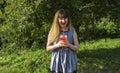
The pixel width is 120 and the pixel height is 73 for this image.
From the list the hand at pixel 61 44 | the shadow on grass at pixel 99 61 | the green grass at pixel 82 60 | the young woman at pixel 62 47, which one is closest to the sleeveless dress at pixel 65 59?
the young woman at pixel 62 47

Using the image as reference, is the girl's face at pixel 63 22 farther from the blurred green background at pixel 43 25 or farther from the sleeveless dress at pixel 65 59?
the blurred green background at pixel 43 25

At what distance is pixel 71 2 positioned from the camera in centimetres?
922

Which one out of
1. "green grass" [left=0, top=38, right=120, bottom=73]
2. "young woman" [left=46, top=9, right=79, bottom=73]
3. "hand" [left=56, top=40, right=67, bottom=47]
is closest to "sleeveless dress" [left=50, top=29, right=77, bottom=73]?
"young woman" [left=46, top=9, right=79, bottom=73]

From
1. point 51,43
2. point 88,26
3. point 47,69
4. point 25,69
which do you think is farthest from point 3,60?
point 51,43

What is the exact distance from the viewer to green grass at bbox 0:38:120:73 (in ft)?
33.8

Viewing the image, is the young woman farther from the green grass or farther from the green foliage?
the green grass

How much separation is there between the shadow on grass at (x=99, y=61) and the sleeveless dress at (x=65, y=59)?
4486mm

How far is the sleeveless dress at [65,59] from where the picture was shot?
5.56m

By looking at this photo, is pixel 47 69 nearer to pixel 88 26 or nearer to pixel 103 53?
pixel 88 26

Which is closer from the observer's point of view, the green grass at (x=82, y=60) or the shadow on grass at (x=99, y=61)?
the shadow on grass at (x=99, y=61)

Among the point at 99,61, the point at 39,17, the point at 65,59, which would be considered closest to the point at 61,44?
the point at 65,59

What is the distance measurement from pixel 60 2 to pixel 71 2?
29cm

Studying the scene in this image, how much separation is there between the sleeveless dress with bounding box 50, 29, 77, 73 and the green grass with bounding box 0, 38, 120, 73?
173 inches

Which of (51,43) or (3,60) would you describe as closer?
(51,43)
